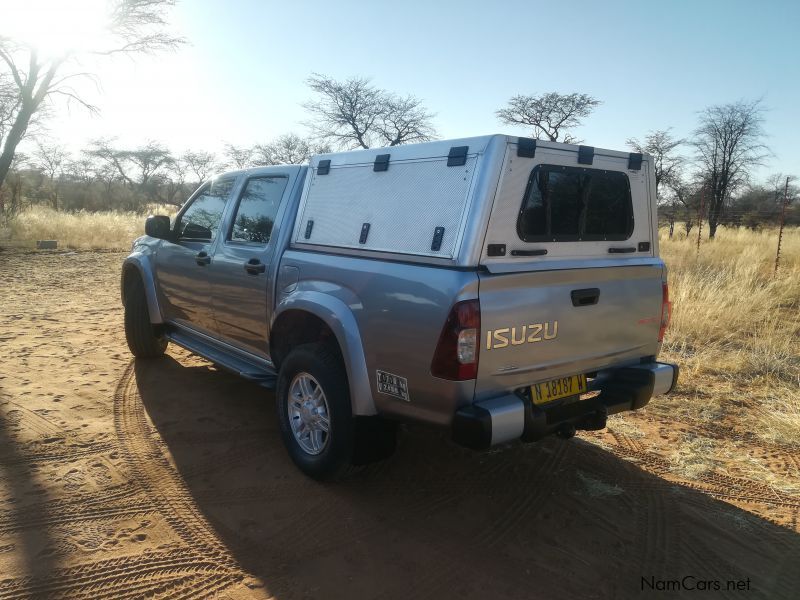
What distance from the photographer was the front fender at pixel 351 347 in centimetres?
288

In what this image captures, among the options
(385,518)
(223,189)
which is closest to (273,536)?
(385,518)

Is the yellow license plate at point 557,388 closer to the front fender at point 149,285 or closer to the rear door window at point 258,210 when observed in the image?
the rear door window at point 258,210

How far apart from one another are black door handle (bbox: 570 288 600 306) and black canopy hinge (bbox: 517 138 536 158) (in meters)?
0.71

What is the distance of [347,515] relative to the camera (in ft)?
9.82

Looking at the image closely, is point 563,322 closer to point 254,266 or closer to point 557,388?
point 557,388

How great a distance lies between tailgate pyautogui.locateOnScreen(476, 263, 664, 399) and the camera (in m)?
2.58

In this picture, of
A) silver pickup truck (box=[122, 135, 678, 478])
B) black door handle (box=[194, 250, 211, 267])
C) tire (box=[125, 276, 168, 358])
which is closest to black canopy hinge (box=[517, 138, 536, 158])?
silver pickup truck (box=[122, 135, 678, 478])

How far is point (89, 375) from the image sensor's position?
16.4ft

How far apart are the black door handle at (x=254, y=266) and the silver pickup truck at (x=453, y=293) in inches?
0.5

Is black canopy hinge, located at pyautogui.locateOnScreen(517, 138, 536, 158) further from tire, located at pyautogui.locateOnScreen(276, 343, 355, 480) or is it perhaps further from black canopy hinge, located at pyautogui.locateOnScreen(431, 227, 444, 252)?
tire, located at pyautogui.locateOnScreen(276, 343, 355, 480)

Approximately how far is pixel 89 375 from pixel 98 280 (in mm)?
6289

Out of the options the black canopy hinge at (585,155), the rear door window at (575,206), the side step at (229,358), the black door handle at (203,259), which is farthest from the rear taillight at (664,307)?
the black door handle at (203,259)

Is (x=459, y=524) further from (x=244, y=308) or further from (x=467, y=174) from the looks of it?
(x=244, y=308)

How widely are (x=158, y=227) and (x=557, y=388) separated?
3.46m
